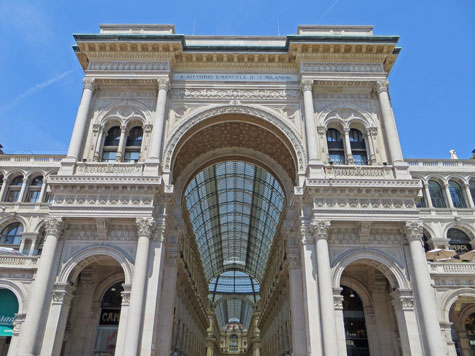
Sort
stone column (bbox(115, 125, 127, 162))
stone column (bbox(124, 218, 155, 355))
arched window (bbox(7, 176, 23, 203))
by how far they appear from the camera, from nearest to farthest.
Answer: stone column (bbox(124, 218, 155, 355)), stone column (bbox(115, 125, 127, 162)), arched window (bbox(7, 176, 23, 203))

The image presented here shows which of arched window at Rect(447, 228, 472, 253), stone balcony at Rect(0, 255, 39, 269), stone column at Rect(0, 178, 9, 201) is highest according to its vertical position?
stone column at Rect(0, 178, 9, 201)

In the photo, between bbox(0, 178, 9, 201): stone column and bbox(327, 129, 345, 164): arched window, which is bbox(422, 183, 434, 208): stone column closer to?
bbox(327, 129, 345, 164): arched window

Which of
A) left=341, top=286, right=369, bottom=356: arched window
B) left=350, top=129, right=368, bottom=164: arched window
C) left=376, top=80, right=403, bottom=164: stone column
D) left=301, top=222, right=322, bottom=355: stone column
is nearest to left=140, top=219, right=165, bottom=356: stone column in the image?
left=301, top=222, right=322, bottom=355: stone column

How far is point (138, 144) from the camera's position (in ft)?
83.4

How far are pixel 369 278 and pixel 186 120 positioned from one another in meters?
16.4

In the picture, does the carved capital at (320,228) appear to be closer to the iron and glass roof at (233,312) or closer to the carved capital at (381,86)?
the carved capital at (381,86)

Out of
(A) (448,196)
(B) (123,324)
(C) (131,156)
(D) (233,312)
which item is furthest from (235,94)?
(D) (233,312)

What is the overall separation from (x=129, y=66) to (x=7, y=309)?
58.2ft

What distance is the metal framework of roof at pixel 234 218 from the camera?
44.5 meters

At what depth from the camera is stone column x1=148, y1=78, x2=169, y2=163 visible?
2305 cm

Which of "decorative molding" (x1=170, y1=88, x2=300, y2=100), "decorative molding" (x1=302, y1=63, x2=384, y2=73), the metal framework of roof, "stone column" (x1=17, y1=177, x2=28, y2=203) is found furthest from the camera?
the metal framework of roof

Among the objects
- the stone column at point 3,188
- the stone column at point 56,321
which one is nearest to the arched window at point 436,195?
the stone column at point 56,321

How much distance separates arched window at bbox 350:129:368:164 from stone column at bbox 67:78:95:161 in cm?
1814

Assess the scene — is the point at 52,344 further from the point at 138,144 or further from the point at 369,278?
the point at 369,278
